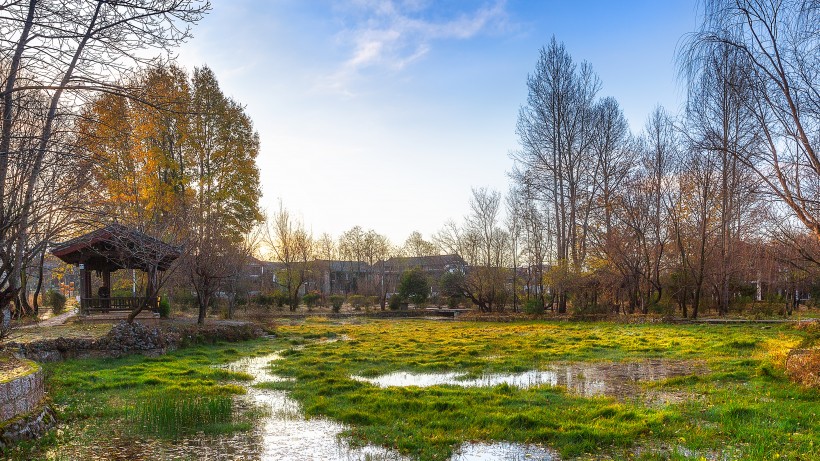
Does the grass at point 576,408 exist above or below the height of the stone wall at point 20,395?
below

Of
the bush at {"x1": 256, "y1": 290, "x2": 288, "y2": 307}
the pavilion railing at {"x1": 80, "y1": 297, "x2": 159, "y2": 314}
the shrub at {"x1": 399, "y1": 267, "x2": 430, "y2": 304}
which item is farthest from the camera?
the shrub at {"x1": 399, "y1": 267, "x2": 430, "y2": 304}

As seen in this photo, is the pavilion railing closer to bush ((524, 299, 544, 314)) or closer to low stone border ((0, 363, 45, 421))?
low stone border ((0, 363, 45, 421))

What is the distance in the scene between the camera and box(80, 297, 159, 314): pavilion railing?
22328 mm

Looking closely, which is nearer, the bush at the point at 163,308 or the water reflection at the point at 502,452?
the water reflection at the point at 502,452

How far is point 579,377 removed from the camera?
34.8ft

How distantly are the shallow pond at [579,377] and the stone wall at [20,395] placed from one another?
17.9 feet

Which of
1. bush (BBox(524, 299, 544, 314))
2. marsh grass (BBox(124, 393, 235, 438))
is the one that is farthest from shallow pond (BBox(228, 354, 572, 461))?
bush (BBox(524, 299, 544, 314))

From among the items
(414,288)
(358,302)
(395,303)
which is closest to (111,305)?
(358,302)

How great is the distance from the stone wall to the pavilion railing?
15.5 m

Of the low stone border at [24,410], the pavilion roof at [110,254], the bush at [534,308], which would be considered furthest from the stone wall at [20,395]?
the bush at [534,308]

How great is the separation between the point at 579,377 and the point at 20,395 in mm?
9099

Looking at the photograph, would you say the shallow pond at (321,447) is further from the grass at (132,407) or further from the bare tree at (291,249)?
the bare tree at (291,249)

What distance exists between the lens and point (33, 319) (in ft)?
69.0

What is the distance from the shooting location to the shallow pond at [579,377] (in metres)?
9.66
